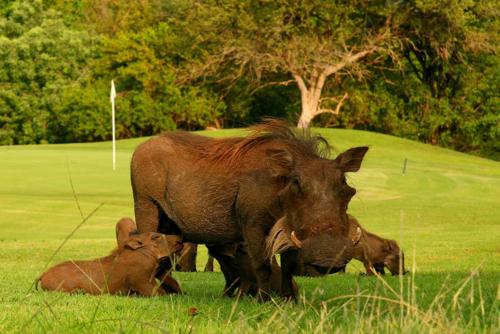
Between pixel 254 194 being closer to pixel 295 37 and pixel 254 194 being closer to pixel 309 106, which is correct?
pixel 295 37

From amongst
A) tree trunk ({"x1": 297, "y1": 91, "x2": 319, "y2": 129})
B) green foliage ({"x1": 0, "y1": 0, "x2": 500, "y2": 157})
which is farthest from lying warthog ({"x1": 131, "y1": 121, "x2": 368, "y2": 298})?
tree trunk ({"x1": 297, "y1": 91, "x2": 319, "y2": 129})

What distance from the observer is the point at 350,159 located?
7.91 metres

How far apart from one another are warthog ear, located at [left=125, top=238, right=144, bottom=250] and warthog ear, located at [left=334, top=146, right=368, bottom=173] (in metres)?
2.16

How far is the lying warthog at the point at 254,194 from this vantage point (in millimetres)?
7473

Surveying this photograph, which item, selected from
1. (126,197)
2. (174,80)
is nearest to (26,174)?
(126,197)

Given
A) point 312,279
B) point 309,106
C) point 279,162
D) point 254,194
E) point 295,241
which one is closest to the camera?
point 295,241

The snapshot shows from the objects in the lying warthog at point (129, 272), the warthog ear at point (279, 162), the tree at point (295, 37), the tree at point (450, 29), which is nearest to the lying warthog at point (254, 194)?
the warthog ear at point (279, 162)

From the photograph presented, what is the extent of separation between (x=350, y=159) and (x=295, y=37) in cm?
4122

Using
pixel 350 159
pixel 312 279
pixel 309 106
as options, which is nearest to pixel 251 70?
pixel 309 106

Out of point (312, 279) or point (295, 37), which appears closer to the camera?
point (312, 279)

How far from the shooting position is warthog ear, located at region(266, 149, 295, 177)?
316 inches

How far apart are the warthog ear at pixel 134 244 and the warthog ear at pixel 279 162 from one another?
1.59 m

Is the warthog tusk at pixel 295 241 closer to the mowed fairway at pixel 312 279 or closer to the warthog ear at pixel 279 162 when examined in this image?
the mowed fairway at pixel 312 279

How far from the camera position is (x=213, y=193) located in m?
9.03
